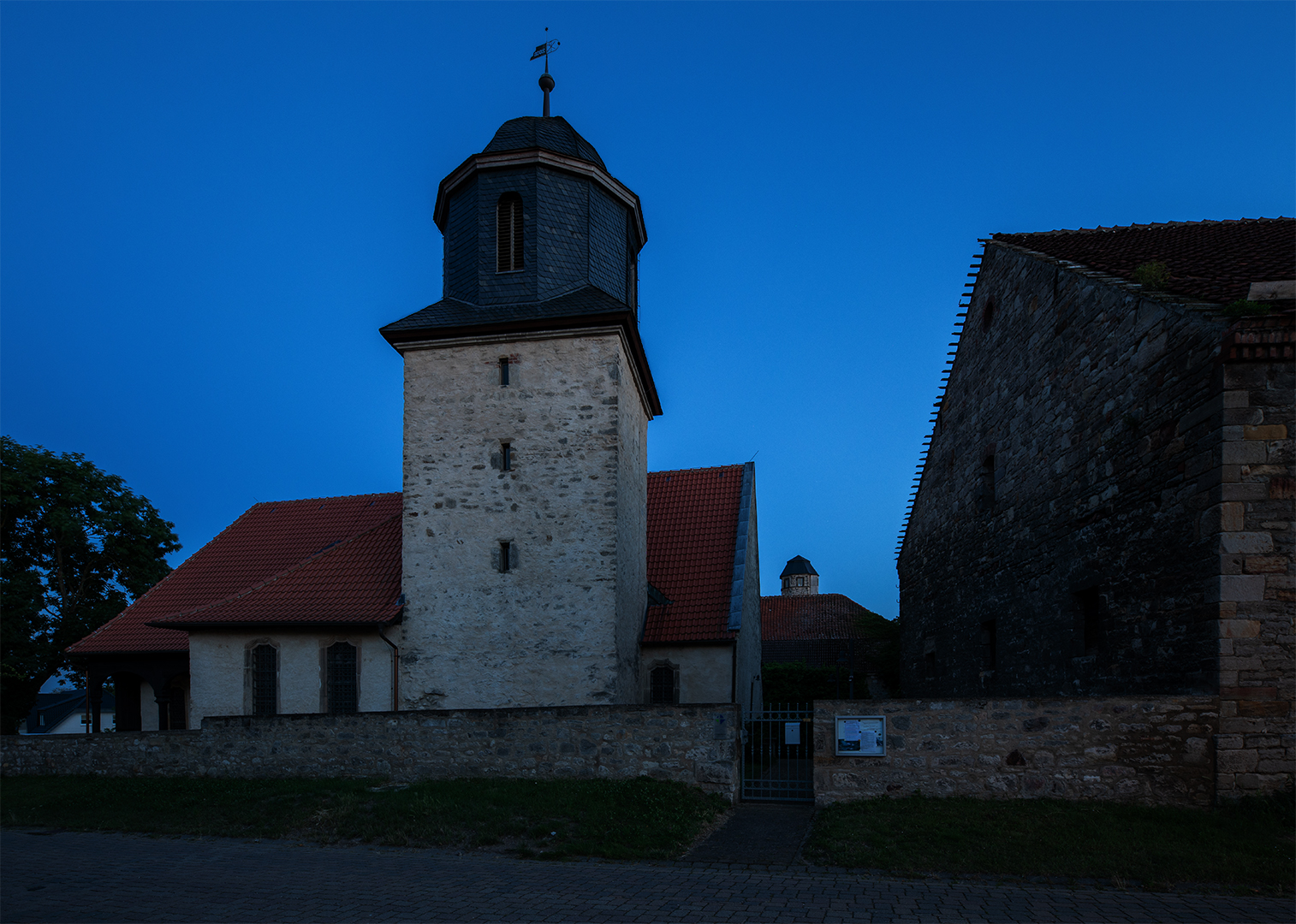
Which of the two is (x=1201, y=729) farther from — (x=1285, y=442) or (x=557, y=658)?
(x=557, y=658)

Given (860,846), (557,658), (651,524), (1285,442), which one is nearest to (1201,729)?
(1285,442)

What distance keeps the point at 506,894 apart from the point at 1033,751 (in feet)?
19.0

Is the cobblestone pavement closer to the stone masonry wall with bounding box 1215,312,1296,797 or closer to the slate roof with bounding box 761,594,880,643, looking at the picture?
the stone masonry wall with bounding box 1215,312,1296,797

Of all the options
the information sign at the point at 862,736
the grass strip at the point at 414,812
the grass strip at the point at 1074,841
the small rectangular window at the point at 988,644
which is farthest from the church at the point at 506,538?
the grass strip at the point at 1074,841

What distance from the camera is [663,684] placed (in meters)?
18.7

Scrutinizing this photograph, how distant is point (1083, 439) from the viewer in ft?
39.7

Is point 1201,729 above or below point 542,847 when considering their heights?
above

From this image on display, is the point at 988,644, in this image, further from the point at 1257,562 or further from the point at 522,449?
the point at 522,449

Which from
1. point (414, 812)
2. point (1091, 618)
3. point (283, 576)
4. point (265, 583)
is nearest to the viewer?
point (414, 812)

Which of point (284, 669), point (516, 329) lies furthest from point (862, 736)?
point (284, 669)

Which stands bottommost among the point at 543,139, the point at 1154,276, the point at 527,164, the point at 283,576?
the point at 283,576

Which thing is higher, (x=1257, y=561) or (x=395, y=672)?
(x=1257, y=561)

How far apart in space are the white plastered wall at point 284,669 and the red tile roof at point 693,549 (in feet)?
18.5

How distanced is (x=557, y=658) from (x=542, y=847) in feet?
22.3
